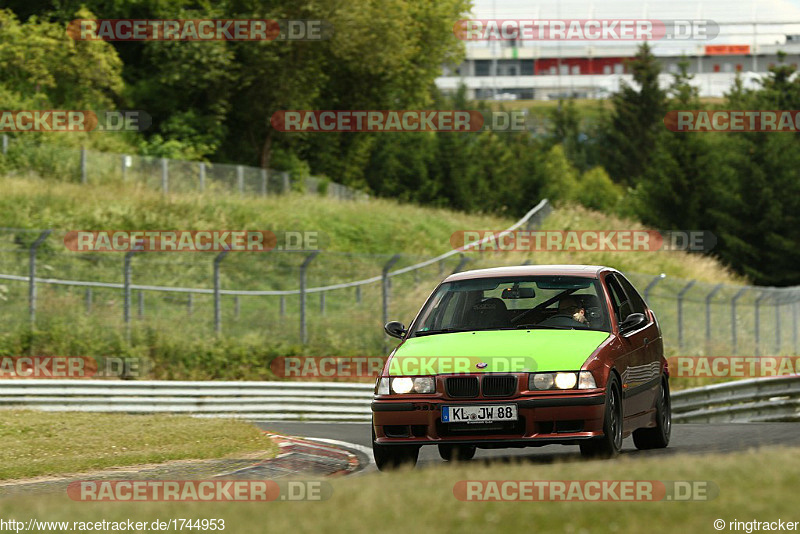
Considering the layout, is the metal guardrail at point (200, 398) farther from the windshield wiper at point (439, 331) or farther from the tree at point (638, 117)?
the tree at point (638, 117)

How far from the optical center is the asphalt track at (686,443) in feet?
40.4

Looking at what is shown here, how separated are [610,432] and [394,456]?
175 cm

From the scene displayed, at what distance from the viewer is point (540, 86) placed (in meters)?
190

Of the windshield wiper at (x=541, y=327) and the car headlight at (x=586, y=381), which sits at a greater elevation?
the windshield wiper at (x=541, y=327)

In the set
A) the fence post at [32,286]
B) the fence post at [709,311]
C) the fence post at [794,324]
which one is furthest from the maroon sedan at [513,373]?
the fence post at [794,324]

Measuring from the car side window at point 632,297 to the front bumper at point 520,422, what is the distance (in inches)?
106

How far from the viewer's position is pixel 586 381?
10.4m

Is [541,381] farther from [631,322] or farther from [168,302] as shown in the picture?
[168,302]

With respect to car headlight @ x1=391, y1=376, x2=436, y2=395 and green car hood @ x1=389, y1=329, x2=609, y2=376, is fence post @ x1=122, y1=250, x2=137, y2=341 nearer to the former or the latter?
green car hood @ x1=389, y1=329, x2=609, y2=376

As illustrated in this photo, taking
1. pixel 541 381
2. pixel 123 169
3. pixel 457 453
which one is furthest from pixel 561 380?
pixel 123 169

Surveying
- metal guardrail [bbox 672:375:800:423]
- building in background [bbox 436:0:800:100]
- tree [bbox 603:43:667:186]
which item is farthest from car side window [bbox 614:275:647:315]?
building in background [bbox 436:0:800:100]

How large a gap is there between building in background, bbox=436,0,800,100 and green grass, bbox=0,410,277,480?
469ft

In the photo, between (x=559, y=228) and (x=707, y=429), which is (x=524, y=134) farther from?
(x=707, y=429)

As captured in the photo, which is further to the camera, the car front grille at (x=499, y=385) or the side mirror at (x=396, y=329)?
the side mirror at (x=396, y=329)
